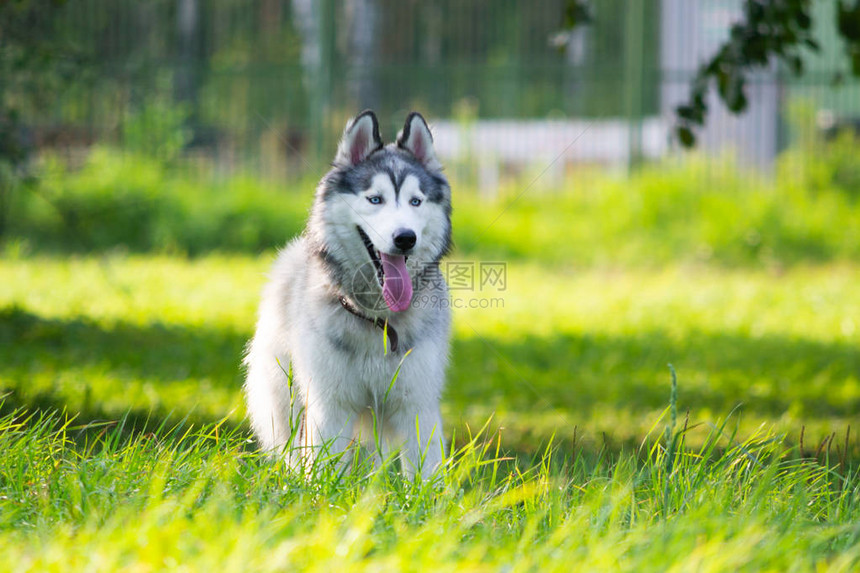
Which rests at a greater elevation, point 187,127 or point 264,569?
point 187,127

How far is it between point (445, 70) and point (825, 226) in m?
5.58

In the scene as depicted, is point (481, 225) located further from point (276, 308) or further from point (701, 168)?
point (276, 308)

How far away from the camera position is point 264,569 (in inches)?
90.1

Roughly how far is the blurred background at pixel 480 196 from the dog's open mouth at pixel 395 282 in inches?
59.0

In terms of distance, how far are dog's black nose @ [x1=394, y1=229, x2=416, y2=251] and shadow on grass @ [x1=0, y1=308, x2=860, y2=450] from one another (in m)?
1.74


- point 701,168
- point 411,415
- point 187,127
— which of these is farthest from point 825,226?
point 411,415

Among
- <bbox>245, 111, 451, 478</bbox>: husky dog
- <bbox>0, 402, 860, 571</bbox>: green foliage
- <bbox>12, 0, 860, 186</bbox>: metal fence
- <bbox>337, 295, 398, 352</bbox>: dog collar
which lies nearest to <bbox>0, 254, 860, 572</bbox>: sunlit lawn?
<bbox>0, 402, 860, 571</bbox>: green foliage

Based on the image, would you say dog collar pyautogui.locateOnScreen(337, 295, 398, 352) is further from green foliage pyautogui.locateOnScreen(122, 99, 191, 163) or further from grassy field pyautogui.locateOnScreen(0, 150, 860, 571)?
green foliage pyautogui.locateOnScreen(122, 99, 191, 163)

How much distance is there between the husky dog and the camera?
3520 mm

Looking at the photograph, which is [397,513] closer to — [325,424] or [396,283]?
[325,424]

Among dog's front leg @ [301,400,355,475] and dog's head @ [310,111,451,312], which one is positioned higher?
dog's head @ [310,111,451,312]

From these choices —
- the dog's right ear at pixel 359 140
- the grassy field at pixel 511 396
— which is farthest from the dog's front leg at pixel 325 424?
the dog's right ear at pixel 359 140

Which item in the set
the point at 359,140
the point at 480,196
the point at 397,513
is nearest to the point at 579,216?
the point at 480,196

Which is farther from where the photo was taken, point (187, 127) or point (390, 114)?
point (390, 114)
